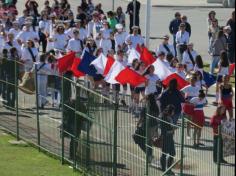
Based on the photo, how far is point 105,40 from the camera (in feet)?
102

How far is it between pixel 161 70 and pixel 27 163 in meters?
4.54

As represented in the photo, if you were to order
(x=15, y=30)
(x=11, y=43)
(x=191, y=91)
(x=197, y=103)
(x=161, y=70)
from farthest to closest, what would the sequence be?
(x=15, y=30)
(x=11, y=43)
(x=161, y=70)
(x=191, y=91)
(x=197, y=103)

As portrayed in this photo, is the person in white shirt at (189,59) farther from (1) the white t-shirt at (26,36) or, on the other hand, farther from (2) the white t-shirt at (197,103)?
(1) the white t-shirt at (26,36)

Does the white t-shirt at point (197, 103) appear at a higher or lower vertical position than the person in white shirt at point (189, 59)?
lower

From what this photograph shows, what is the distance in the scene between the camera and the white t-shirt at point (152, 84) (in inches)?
965

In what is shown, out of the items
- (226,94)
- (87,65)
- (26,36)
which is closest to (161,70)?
(226,94)

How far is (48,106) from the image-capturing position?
2277 cm

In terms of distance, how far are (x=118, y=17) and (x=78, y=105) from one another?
16941 mm

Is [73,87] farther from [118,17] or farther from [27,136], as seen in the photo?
[118,17]

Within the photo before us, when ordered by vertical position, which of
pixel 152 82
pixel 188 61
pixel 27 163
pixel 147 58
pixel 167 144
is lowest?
pixel 27 163

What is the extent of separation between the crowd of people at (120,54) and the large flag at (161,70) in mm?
163

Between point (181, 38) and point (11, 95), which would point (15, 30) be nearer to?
point (181, 38)

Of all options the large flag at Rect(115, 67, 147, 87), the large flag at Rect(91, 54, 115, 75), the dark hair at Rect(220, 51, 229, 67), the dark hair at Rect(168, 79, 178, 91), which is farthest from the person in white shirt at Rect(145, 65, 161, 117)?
the dark hair at Rect(220, 51, 229, 67)

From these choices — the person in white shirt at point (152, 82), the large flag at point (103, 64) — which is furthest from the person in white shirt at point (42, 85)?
the person in white shirt at point (152, 82)
